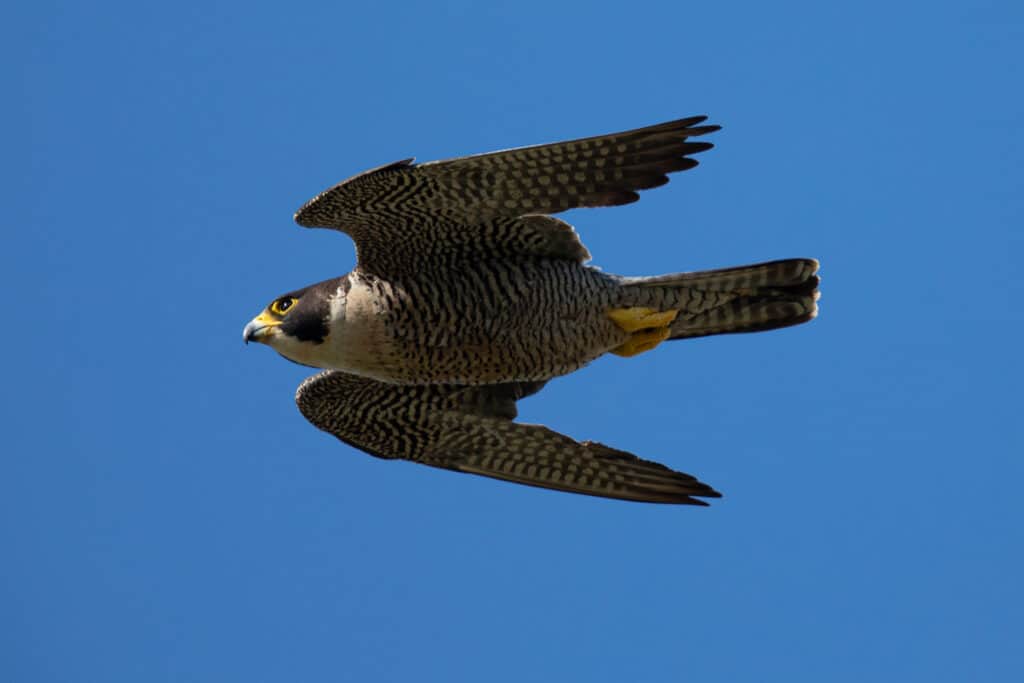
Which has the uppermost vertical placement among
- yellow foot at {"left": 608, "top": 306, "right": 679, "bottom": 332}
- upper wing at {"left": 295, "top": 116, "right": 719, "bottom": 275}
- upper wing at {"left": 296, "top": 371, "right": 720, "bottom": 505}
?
upper wing at {"left": 295, "top": 116, "right": 719, "bottom": 275}

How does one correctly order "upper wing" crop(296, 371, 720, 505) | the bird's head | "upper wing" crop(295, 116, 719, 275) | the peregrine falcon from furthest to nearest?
"upper wing" crop(296, 371, 720, 505) → the bird's head → the peregrine falcon → "upper wing" crop(295, 116, 719, 275)

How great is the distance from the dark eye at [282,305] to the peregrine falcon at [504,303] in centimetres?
1

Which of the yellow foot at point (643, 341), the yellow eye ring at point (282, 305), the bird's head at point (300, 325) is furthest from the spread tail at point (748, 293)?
the yellow eye ring at point (282, 305)

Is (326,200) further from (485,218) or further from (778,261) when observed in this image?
(778,261)

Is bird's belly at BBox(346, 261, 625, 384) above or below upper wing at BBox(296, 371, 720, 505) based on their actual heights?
above

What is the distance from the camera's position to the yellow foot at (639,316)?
10.6 meters

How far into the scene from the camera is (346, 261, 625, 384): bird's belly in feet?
34.1

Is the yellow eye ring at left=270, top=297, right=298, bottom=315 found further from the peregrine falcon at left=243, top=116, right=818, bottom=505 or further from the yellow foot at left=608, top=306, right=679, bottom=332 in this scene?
the yellow foot at left=608, top=306, right=679, bottom=332

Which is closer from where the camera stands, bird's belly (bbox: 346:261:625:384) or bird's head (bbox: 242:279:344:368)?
bird's head (bbox: 242:279:344:368)

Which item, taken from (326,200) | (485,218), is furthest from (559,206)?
(326,200)

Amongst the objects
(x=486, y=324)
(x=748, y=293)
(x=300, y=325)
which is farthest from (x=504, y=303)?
(x=748, y=293)

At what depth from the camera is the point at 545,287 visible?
10516 millimetres

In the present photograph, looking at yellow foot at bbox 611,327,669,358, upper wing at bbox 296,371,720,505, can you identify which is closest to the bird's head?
upper wing at bbox 296,371,720,505

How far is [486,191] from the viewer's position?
32.8 feet
